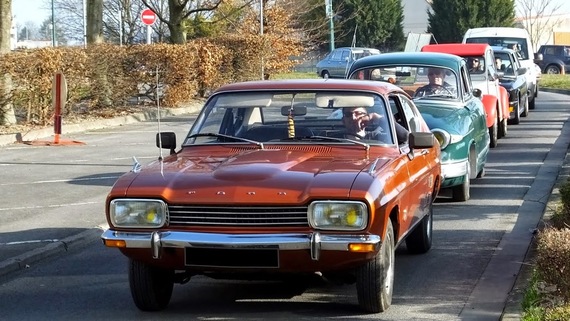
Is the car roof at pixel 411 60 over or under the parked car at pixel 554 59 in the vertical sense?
under

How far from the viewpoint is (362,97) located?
8.15m

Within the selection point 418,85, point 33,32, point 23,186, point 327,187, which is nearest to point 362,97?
point 327,187

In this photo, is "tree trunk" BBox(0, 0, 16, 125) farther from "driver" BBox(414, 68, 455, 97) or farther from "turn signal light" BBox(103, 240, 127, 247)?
"turn signal light" BBox(103, 240, 127, 247)

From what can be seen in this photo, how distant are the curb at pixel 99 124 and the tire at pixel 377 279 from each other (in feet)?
44.6

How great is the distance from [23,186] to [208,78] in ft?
50.3

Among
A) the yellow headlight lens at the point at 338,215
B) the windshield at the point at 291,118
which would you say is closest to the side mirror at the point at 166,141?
the windshield at the point at 291,118

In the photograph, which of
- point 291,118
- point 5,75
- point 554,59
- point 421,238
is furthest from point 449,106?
point 554,59

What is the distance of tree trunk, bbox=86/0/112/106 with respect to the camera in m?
23.8

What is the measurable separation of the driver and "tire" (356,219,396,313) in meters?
6.52

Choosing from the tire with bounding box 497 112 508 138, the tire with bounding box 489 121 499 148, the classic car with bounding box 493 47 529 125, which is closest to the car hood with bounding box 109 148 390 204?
the tire with bounding box 489 121 499 148

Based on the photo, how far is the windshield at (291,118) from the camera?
794cm

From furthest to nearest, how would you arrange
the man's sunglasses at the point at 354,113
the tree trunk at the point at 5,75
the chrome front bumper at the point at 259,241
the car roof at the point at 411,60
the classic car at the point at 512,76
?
the classic car at the point at 512,76 → the tree trunk at the point at 5,75 → the car roof at the point at 411,60 → the man's sunglasses at the point at 354,113 → the chrome front bumper at the point at 259,241

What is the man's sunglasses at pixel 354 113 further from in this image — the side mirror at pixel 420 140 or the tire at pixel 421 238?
the tire at pixel 421 238

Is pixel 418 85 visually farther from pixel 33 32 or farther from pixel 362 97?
pixel 33 32
